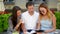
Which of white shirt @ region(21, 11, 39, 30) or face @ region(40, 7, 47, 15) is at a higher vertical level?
face @ region(40, 7, 47, 15)

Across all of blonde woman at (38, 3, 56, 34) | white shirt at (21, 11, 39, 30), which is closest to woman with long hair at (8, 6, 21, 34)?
white shirt at (21, 11, 39, 30)

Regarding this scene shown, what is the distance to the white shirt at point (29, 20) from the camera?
423 cm

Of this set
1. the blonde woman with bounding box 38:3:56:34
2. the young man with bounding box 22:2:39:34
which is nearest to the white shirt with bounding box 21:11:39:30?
the young man with bounding box 22:2:39:34

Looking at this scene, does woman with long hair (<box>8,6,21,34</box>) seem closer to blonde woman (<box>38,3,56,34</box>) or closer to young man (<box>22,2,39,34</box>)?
young man (<box>22,2,39,34</box>)

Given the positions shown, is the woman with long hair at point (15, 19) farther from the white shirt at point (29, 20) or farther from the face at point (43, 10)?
the face at point (43, 10)

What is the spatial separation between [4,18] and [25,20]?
22.8 feet

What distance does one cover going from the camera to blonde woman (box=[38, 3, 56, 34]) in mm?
4152

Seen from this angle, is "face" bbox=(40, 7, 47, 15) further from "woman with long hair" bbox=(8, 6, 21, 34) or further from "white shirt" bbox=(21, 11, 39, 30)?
"woman with long hair" bbox=(8, 6, 21, 34)

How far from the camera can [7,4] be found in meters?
18.1

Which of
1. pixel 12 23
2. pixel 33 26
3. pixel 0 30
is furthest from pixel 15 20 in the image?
pixel 0 30

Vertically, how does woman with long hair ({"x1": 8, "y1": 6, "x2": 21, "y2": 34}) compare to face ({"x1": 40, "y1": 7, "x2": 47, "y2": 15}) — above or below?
below

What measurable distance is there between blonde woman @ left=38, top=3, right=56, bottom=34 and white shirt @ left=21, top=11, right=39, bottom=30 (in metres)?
0.14

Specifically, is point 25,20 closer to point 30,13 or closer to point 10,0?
point 30,13

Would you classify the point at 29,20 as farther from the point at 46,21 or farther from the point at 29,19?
the point at 46,21
